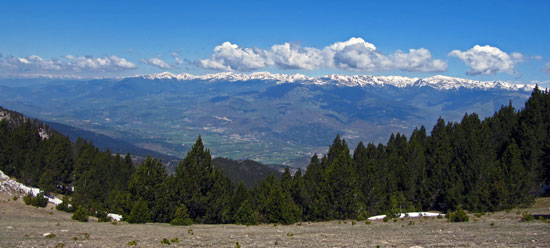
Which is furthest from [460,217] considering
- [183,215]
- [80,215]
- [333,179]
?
[80,215]

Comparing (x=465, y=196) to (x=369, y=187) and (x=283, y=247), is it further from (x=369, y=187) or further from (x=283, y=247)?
(x=283, y=247)

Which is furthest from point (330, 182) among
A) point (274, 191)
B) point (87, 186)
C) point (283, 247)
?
point (87, 186)

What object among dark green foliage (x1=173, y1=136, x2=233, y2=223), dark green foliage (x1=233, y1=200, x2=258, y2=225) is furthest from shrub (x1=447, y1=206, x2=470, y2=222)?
dark green foliage (x1=173, y1=136, x2=233, y2=223)

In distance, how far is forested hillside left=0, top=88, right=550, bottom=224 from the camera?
57.7 metres

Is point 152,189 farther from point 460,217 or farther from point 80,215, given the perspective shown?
point 460,217


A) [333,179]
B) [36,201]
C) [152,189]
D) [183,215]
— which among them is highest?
[333,179]

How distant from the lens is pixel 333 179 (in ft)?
197

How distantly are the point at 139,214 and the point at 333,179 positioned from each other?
101ft

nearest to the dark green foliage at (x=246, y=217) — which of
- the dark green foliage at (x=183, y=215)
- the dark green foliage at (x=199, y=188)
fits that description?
the dark green foliage at (x=199, y=188)

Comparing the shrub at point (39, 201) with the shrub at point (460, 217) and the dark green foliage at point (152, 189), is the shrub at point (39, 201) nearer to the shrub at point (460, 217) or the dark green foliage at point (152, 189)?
the dark green foliage at point (152, 189)

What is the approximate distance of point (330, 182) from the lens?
6044 cm

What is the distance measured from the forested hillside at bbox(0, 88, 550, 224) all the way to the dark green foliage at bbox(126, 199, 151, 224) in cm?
14

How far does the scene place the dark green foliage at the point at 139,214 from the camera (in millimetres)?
51312

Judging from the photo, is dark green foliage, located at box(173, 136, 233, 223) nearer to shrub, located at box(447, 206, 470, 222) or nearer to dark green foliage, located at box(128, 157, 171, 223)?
dark green foliage, located at box(128, 157, 171, 223)
